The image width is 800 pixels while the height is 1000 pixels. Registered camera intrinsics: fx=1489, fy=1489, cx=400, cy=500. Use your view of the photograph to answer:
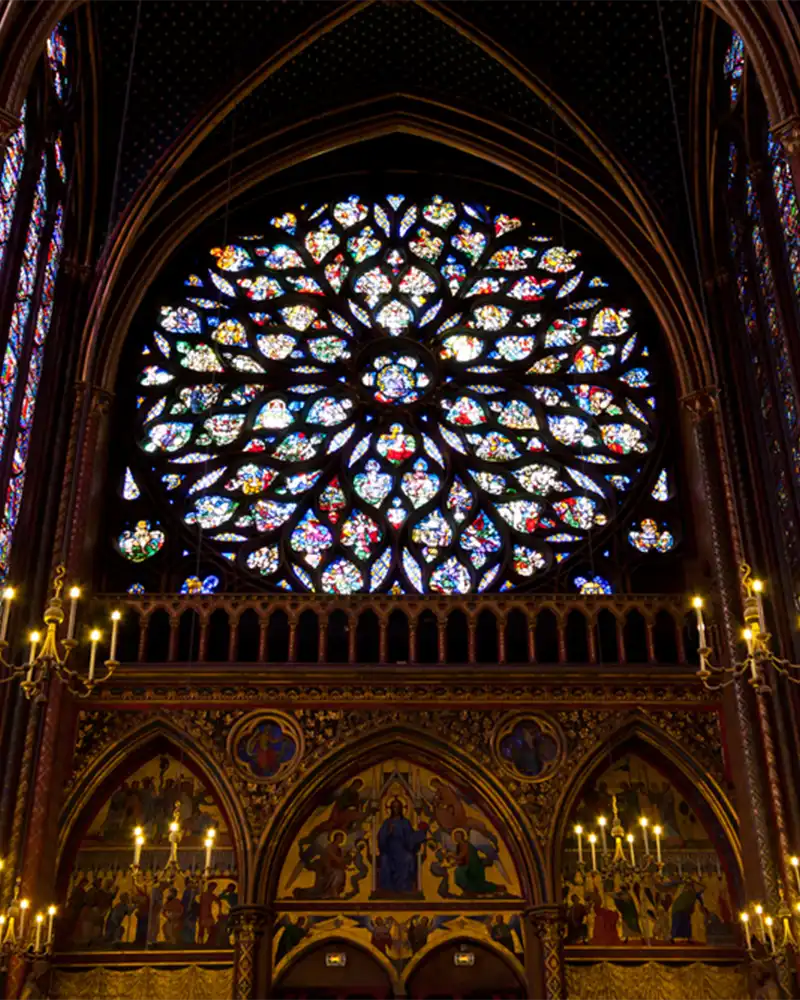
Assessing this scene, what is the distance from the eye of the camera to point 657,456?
54.2 feet

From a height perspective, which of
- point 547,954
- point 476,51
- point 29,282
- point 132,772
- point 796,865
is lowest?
point 547,954

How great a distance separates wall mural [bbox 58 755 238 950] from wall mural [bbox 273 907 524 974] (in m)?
0.57

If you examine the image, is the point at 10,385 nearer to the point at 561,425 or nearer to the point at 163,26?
the point at 163,26

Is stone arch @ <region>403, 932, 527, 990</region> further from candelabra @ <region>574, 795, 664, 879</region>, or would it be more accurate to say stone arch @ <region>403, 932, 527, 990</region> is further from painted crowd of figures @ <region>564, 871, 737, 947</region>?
candelabra @ <region>574, 795, 664, 879</region>

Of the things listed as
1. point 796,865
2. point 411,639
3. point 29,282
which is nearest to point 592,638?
point 411,639

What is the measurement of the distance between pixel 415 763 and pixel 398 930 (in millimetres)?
1620

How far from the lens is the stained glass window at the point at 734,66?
1531cm

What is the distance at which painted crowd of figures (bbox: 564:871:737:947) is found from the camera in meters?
13.7

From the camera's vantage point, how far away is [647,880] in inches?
551

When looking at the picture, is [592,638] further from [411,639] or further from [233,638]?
[233,638]

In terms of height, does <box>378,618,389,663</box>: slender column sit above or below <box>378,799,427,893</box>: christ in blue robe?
above

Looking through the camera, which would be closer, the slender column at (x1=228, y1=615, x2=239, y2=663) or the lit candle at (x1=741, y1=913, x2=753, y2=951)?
the lit candle at (x1=741, y1=913, x2=753, y2=951)

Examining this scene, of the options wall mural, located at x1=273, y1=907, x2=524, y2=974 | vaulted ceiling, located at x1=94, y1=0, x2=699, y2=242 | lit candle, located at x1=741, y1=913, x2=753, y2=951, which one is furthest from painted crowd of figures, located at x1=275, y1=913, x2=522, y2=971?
vaulted ceiling, located at x1=94, y1=0, x2=699, y2=242

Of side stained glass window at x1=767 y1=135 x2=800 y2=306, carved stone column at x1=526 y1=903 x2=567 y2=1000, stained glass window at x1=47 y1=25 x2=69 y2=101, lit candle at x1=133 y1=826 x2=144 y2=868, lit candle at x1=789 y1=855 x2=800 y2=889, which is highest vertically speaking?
stained glass window at x1=47 y1=25 x2=69 y2=101
